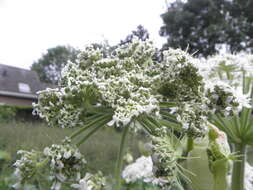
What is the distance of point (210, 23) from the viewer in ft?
47.5

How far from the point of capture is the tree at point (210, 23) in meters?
14.2

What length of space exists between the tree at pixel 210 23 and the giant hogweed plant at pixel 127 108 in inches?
540

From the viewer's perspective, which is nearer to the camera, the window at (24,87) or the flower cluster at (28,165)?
the flower cluster at (28,165)

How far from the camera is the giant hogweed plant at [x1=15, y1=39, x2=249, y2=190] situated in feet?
1.71

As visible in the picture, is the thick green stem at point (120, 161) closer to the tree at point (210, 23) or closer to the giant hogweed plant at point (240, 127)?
the giant hogweed plant at point (240, 127)

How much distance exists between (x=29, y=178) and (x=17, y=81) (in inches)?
704

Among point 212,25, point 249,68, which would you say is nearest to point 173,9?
point 212,25

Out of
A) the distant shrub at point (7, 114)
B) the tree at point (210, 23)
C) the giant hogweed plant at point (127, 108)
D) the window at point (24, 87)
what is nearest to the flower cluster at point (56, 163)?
the giant hogweed plant at point (127, 108)

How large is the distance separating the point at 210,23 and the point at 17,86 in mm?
11589

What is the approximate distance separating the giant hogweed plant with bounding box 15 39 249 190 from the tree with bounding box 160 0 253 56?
540 inches

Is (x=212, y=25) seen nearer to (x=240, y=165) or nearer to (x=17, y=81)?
(x=17, y=81)

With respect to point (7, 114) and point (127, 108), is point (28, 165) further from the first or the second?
point (7, 114)

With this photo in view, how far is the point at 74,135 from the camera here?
595 mm

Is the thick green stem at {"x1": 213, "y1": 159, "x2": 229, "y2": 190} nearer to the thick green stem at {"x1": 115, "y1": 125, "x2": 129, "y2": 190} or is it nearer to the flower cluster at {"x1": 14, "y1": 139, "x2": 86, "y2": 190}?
the thick green stem at {"x1": 115, "y1": 125, "x2": 129, "y2": 190}
